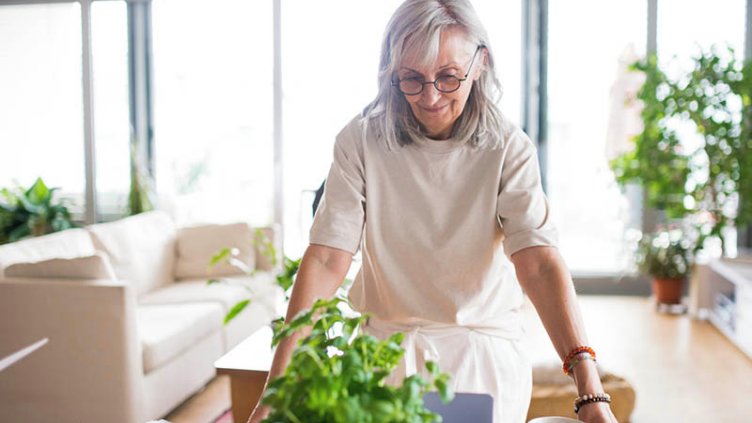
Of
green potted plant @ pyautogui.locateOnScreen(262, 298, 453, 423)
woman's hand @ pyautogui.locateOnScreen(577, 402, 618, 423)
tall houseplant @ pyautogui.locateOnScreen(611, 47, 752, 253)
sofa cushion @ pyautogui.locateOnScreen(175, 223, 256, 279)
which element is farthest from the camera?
tall houseplant @ pyautogui.locateOnScreen(611, 47, 752, 253)

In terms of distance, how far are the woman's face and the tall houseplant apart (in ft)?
13.7

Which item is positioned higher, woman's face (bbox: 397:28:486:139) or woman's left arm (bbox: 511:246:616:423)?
woman's face (bbox: 397:28:486:139)

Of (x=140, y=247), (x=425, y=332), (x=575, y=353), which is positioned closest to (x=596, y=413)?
(x=575, y=353)

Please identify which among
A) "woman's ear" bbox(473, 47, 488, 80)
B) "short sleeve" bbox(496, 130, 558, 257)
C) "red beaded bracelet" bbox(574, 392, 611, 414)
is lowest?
"red beaded bracelet" bbox(574, 392, 611, 414)

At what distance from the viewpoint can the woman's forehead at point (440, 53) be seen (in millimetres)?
1315

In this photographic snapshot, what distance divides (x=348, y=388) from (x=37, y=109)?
21.9 ft

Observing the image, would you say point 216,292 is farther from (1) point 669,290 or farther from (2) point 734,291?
(2) point 734,291

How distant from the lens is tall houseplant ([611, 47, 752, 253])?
16.7ft

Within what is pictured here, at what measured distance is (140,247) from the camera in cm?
454

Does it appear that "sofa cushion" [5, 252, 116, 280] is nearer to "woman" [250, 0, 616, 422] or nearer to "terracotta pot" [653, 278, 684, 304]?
"woman" [250, 0, 616, 422]

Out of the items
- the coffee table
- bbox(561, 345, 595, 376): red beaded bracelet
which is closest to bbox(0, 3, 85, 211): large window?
the coffee table

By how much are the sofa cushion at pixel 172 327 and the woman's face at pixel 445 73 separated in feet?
7.91

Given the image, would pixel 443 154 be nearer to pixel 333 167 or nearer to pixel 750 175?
pixel 333 167

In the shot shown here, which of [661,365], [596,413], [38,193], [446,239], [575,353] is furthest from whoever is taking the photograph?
[38,193]
